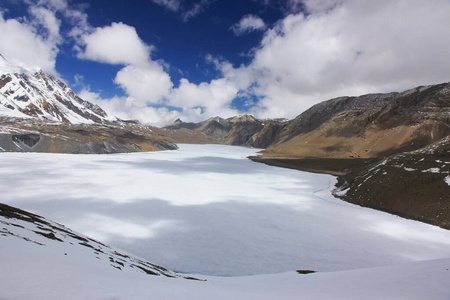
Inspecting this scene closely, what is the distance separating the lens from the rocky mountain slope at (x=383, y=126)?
65938mm

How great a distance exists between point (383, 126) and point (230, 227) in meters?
84.6

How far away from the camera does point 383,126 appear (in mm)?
78625

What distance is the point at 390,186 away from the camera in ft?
72.2

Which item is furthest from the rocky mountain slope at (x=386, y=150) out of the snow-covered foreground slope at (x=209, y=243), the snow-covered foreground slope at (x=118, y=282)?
the snow-covered foreground slope at (x=118, y=282)

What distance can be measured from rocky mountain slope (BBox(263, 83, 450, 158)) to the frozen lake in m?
58.2

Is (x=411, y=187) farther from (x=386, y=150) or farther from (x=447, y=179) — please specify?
(x=386, y=150)

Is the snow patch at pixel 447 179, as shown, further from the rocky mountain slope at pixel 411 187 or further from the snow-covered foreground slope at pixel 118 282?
the snow-covered foreground slope at pixel 118 282

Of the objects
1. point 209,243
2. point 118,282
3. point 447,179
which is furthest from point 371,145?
point 118,282

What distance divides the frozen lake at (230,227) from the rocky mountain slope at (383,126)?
5823 centimetres

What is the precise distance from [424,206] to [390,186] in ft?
13.4

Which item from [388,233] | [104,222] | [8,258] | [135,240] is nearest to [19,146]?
[104,222]

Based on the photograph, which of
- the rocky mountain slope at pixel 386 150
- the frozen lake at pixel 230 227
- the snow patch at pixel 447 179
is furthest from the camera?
the rocky mountain slope at pixel 386 150

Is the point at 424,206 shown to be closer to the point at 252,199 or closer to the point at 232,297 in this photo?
the point at 252,199

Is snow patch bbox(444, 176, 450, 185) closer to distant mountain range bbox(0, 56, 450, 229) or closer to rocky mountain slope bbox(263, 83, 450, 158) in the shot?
distant mountain range bbox(0, 56, 450, 229)
